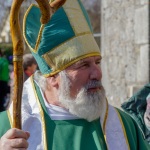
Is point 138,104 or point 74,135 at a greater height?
point 74,135

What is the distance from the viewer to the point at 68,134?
342cm

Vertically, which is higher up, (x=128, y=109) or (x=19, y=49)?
(x=19, y=49)

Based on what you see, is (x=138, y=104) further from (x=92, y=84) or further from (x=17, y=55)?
(x=17, y=55)

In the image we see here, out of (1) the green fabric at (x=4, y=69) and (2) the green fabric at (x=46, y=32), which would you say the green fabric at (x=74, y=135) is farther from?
(1) the green fabric at (x=4, y=69)

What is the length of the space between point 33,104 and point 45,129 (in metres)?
0.16

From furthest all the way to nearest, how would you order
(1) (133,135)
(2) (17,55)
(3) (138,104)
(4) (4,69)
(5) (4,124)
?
(4) (4,69) < (3) (138,104) < (1) (133,135) < (5) (4,124) < (2) (17,55)

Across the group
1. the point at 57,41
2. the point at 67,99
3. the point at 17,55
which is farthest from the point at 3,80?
the point at 17,55

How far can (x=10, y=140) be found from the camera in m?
2.80

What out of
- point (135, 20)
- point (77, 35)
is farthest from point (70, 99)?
point (135, 20)

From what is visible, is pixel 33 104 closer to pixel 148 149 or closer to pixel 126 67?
pixel 148 149

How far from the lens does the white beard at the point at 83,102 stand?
3.39 metres

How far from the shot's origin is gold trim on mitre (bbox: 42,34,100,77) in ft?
11.4

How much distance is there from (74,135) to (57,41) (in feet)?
1.70

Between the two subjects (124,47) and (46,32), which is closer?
(46,32)
